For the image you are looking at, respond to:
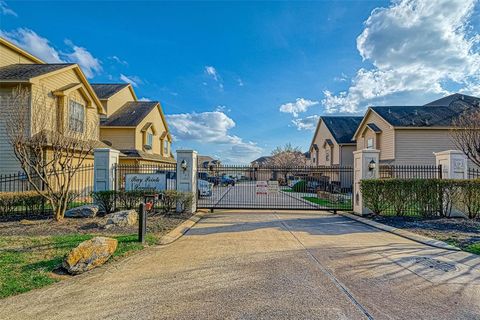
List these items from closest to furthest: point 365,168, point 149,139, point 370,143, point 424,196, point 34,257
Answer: point 34,257 < point 424,196 < point 365,168 < point 370,143 < point 149,139

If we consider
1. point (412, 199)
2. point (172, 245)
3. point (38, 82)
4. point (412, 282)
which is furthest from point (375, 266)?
point (38, 82)

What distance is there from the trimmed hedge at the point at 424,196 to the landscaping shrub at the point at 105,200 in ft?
34.0

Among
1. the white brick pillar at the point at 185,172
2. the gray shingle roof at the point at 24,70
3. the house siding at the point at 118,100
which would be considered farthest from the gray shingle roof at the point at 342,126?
the gray shingle roof at the point at 24,70

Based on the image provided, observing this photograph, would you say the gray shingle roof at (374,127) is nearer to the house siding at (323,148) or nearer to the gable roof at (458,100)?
the house siding at (323,148)

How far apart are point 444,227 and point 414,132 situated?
14535 mm

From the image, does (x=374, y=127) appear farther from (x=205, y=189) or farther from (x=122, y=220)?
(x=122, y=220)

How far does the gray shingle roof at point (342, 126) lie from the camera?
29125 millimetres

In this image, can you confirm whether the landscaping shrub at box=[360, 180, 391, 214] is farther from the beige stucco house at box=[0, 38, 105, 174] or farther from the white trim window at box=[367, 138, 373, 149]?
the white trim window at box=[367, 138, 373, 149]

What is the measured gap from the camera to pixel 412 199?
1063cm

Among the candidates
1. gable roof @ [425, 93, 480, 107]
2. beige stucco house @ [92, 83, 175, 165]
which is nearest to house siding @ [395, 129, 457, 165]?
gable roof @ [425, 93, 480, 107]

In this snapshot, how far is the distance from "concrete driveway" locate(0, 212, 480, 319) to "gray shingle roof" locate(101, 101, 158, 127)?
1854cm

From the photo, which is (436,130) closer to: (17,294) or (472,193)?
(472,193)

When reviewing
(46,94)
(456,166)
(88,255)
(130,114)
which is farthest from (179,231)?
(130,114)

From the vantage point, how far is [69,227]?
27.3ft
